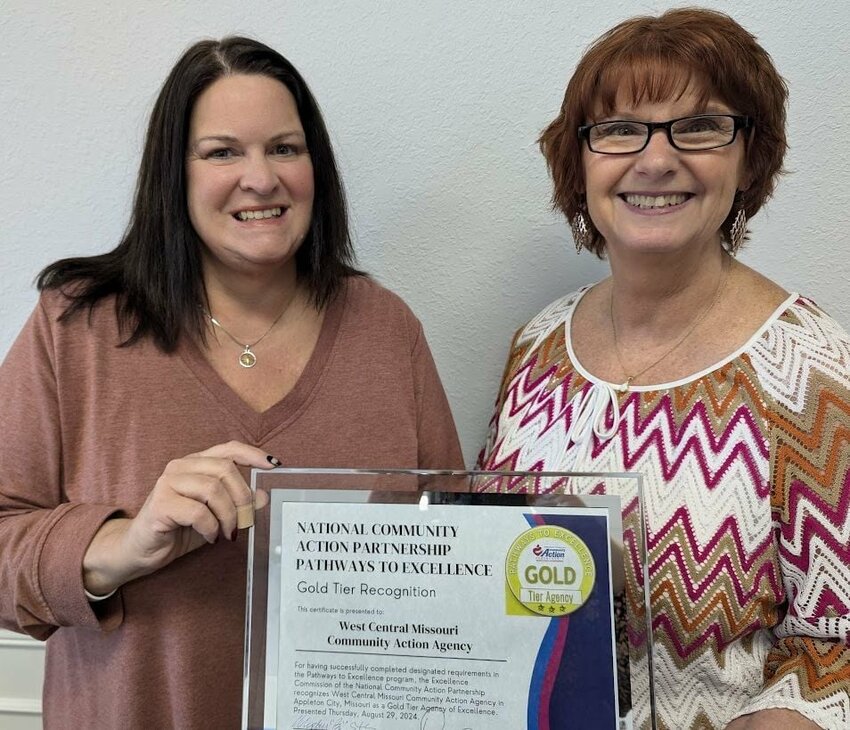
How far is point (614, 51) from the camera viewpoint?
991mm

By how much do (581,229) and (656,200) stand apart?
233 millimetres

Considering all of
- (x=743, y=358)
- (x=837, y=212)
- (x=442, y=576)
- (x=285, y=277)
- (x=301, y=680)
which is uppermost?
(x=837, y=212)

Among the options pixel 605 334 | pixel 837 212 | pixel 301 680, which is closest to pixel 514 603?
pixel 301 680

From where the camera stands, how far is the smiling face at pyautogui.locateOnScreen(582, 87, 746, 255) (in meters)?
0.96

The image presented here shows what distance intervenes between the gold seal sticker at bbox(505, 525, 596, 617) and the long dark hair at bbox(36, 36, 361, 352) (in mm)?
567

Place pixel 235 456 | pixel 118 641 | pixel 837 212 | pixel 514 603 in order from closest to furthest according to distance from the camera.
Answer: pixel 514 603 < pixel 235 456 < pixel 118 641 < pixel 837 212

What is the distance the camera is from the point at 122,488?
3.33 ft

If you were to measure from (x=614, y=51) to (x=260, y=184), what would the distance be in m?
0.49

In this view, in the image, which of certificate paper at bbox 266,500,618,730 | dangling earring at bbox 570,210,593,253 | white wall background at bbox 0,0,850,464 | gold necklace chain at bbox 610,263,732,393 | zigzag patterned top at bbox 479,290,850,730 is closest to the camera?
certificate paper at bbox 266,500,618,730

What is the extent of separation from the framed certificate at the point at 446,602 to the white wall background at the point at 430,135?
724 millimetres

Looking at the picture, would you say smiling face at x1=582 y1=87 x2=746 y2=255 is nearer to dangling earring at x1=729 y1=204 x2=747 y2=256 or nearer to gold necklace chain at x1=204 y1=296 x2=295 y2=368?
dangling earring at x1=729 y1=204 x2=747 y2=256

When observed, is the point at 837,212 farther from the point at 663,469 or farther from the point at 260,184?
the point at 260,184

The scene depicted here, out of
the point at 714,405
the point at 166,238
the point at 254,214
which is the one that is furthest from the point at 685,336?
the point at 166,238
